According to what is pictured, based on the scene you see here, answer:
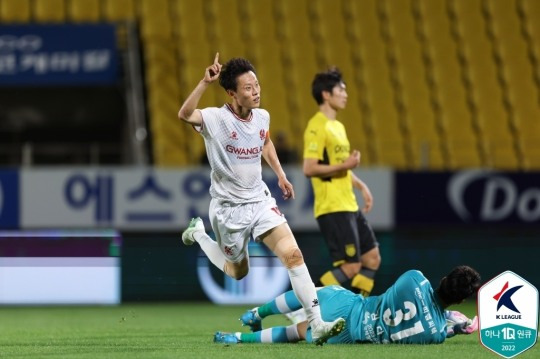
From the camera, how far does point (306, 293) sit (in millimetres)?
7293

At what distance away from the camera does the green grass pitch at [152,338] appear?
7031 mm

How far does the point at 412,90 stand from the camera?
54.9 feet

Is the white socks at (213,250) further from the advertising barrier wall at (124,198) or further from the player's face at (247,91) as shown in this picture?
the advertising barrier wall at (124,198)

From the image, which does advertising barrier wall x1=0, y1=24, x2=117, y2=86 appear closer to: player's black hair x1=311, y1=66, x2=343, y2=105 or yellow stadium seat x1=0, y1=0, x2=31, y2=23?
yellow stadium seat x1=0, y1=0, x2=31, y2=23

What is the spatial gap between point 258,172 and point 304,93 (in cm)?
880

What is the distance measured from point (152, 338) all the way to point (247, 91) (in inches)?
78.1

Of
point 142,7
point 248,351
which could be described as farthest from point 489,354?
point 142,7

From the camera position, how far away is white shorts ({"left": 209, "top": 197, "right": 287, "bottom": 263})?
752 cm

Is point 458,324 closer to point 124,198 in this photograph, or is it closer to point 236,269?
point 236,269

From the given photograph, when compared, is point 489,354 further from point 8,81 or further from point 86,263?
point 8,81

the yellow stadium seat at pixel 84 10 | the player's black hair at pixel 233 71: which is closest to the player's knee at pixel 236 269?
the player's black hair at pixel 233 71

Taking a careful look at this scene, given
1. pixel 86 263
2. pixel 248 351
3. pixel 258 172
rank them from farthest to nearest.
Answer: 1. pixel 86 263
2. pixel 258 172
3. pixel 248 351

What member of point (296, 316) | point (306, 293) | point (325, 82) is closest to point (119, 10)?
point (325, 82)

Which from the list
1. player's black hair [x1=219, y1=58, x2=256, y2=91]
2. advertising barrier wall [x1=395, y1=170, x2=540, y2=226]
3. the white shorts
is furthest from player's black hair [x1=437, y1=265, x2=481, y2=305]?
advertising barrier wall [x1=395, y1=170, x2=540, y2=226]
